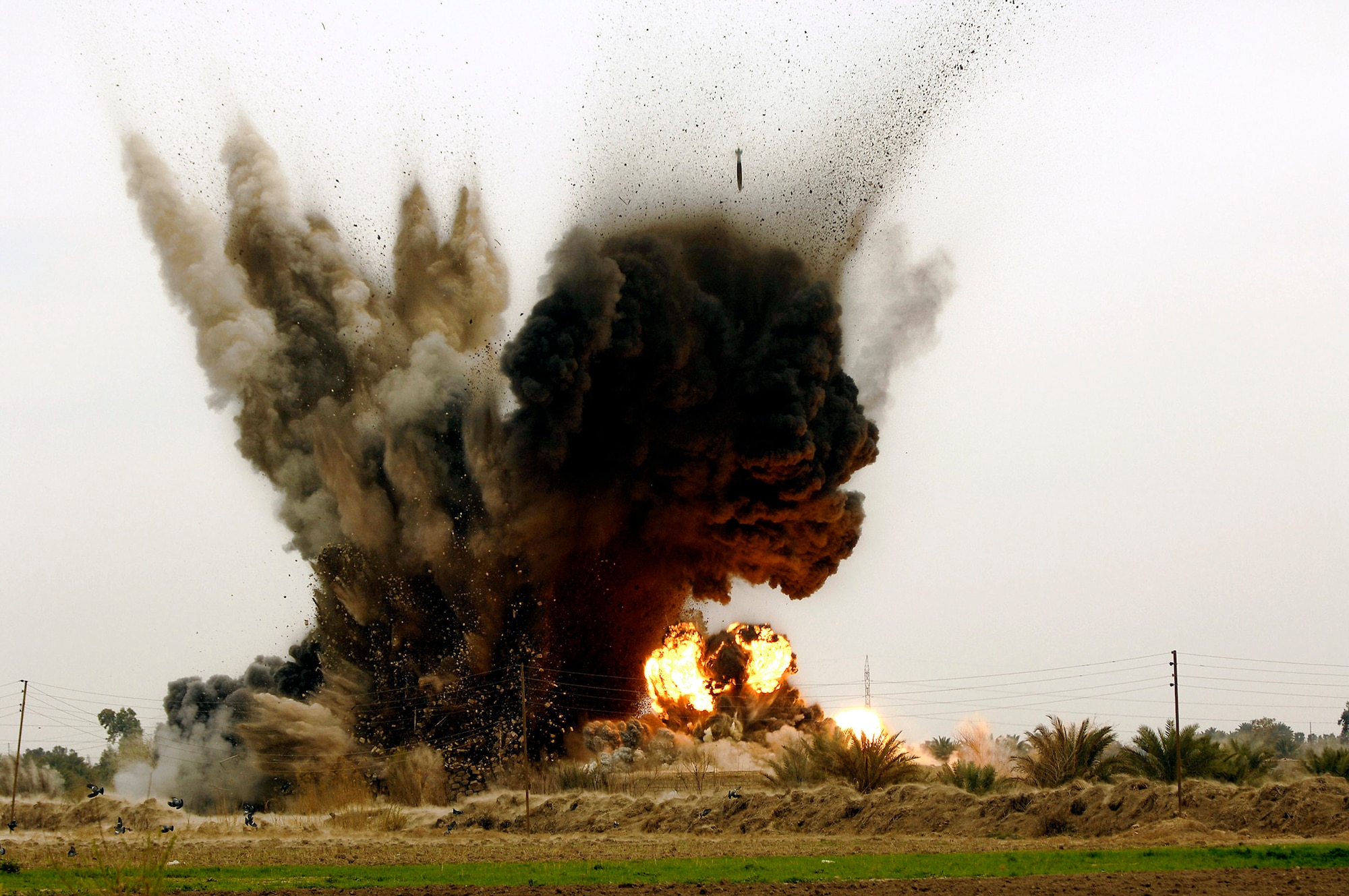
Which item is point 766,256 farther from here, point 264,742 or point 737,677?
point 264,742

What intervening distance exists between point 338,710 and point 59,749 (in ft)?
329

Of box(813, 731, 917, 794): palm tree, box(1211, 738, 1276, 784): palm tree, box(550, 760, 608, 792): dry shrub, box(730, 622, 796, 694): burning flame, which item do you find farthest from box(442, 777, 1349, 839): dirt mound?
box(730, 622, 796, 694): burning flame

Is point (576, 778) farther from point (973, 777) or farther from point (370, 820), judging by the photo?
point (973, 777)

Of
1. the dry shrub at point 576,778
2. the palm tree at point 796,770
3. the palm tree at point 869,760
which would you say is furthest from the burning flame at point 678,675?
the palm tree at point 869,760

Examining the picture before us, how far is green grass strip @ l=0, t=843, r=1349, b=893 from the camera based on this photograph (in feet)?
105

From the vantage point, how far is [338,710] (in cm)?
7125

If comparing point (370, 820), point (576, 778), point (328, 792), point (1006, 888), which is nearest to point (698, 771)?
point (576, 778)

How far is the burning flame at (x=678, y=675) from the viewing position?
7506 centimetres

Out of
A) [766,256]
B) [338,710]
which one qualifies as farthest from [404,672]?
[766,256]

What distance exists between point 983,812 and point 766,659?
3209 cm

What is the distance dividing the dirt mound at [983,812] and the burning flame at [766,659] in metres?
24.4

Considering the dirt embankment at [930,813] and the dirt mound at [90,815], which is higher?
the dirt embankment at [930,813]

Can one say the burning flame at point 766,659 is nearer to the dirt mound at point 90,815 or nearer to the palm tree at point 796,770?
the palm tree at point 796,770

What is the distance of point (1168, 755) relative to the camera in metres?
49.9
